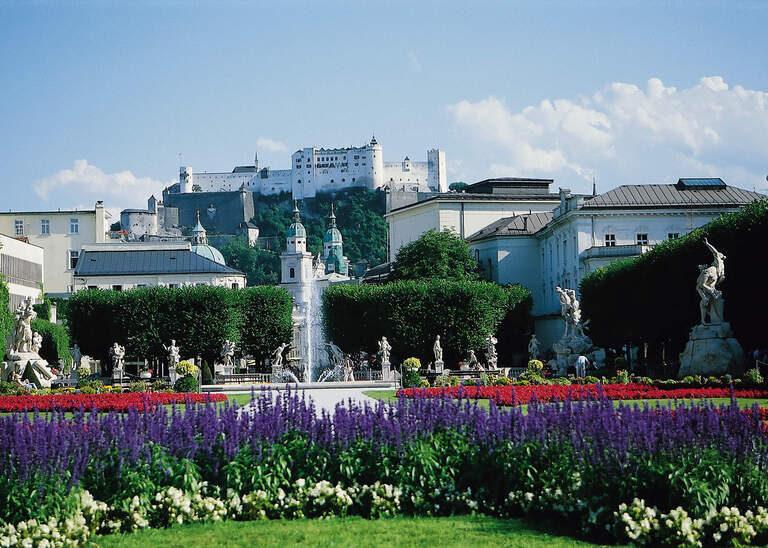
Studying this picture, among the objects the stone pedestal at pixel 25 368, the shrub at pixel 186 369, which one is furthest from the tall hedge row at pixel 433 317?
the stone pedestal at pixel 25 368

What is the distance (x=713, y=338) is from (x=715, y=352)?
18.9 inches

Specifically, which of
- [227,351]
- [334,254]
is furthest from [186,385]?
[334,254]

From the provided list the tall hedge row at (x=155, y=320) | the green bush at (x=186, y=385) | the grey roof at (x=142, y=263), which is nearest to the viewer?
the green bush at (x=186, y=385)

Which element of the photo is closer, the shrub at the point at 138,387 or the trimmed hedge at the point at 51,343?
the shrub at the point at 138,387

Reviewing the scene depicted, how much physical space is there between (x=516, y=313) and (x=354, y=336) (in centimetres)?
1017

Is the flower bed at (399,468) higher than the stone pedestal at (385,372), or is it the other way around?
the stone pedestal at (385,372)

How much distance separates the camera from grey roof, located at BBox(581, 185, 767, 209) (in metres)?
70.8

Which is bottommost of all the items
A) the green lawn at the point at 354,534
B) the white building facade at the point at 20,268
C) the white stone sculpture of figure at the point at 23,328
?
the green lawn at the point at 354,534

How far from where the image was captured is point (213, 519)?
12820 mm

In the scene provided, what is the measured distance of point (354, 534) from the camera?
1212 centimetres

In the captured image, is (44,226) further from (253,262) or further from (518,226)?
(253,262)

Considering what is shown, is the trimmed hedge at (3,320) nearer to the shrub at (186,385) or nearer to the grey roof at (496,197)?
the shrub at (186,385)

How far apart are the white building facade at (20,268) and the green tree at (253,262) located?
316 ft

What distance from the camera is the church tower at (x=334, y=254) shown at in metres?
171
